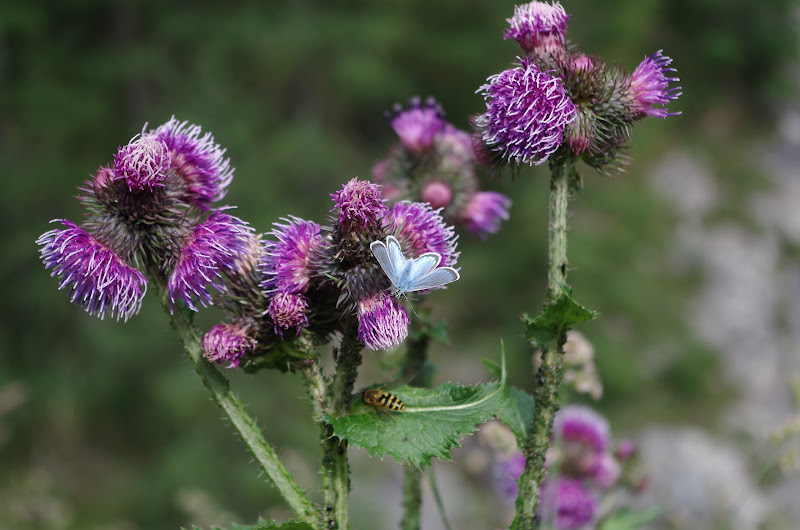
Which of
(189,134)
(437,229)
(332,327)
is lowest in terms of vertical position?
(332,327)

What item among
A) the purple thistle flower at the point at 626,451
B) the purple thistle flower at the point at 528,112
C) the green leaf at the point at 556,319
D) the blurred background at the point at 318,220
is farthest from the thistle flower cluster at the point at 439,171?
the blurred background at the point at 318,220

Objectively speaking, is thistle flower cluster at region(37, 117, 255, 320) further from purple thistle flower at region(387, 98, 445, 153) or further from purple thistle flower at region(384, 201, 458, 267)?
purple thistle flower at region(387, 98, 445, 153)

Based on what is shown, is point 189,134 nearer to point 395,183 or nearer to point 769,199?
point 395,183

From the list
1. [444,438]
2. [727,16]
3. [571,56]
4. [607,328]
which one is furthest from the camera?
[727,16]

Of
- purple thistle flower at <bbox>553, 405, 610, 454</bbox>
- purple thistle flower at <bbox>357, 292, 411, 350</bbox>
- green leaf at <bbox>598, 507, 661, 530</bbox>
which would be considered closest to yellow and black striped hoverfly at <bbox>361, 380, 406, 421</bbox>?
purple thistle flower at <bbox>357, 292, 411, 350</bbox>

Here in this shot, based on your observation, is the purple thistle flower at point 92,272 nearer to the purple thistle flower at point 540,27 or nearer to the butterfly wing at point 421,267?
the butterfly wing at point 421,267

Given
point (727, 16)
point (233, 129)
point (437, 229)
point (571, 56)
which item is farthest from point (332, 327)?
point (727, 16)
